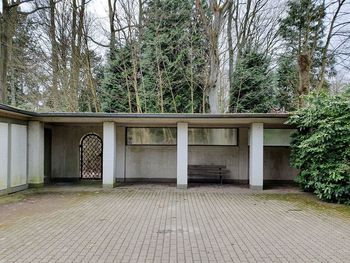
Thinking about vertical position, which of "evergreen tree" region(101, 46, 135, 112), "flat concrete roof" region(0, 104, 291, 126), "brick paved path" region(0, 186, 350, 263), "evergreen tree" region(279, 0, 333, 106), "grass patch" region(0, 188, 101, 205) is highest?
"evergreen tree" region(279, 0, 333, 106)

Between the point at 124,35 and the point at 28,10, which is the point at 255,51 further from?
the point at 28,10

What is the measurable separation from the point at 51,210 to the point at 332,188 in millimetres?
7077

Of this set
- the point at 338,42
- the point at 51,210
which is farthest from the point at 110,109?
the point at 338,42

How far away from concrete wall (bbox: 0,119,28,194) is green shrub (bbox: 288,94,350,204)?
8446 mm

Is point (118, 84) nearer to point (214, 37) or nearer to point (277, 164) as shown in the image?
point (214, 37)

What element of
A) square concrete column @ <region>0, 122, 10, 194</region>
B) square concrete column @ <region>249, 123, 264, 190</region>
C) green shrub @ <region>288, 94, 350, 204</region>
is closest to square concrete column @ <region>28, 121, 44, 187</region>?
square concrete column @ <region>0, 122, 10, 194</region>

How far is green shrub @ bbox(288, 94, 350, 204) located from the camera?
7.41m

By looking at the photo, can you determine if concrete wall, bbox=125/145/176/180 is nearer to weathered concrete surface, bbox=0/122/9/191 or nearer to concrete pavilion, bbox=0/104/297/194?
concrete pavilion, bbox=0/104/297/194

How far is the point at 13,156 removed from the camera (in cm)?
866

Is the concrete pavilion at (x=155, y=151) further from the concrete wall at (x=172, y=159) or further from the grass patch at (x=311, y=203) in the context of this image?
the grass patch at (x=311, y=203)

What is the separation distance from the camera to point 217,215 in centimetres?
629

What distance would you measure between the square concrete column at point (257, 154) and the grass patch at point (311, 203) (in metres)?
0.84

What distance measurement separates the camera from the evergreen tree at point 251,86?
15091 mm

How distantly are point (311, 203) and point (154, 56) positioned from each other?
398 inches
